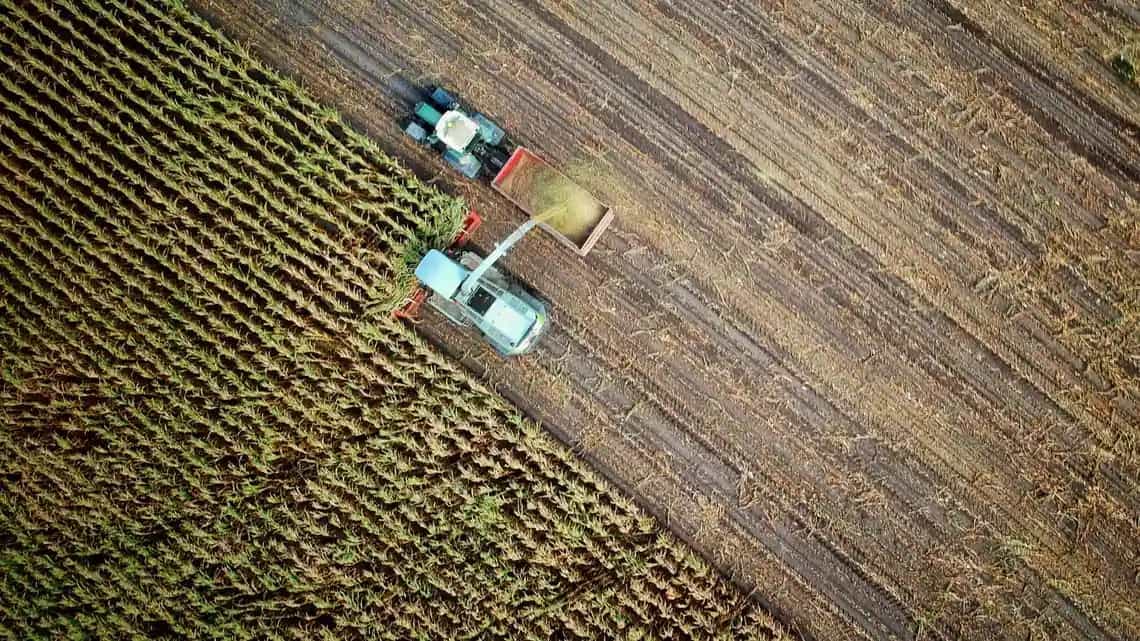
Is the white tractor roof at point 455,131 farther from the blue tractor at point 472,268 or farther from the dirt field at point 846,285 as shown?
the dirt field at point 846,285

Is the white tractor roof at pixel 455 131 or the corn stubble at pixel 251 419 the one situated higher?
the white tractor roof at pixel 455 131

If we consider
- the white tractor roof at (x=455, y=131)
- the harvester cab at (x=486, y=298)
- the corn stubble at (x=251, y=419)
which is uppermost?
the white tractor roof at (x=455, y=131)

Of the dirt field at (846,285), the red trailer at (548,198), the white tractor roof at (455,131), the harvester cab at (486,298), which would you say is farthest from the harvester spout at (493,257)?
the white tractor roof at (455,131)

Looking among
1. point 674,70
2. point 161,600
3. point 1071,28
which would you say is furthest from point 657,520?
point 1071,28

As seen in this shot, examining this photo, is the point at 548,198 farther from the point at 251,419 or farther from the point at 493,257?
the point at 251,419

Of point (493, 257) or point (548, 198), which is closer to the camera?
point (493, 257)

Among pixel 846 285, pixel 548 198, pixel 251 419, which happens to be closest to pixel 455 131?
pixel 548 198

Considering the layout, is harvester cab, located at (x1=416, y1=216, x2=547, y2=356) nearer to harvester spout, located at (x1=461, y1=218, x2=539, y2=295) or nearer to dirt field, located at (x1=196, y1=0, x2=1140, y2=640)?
harvester spout, located at (x1=461, y1=218, x2=539, y2=295)
